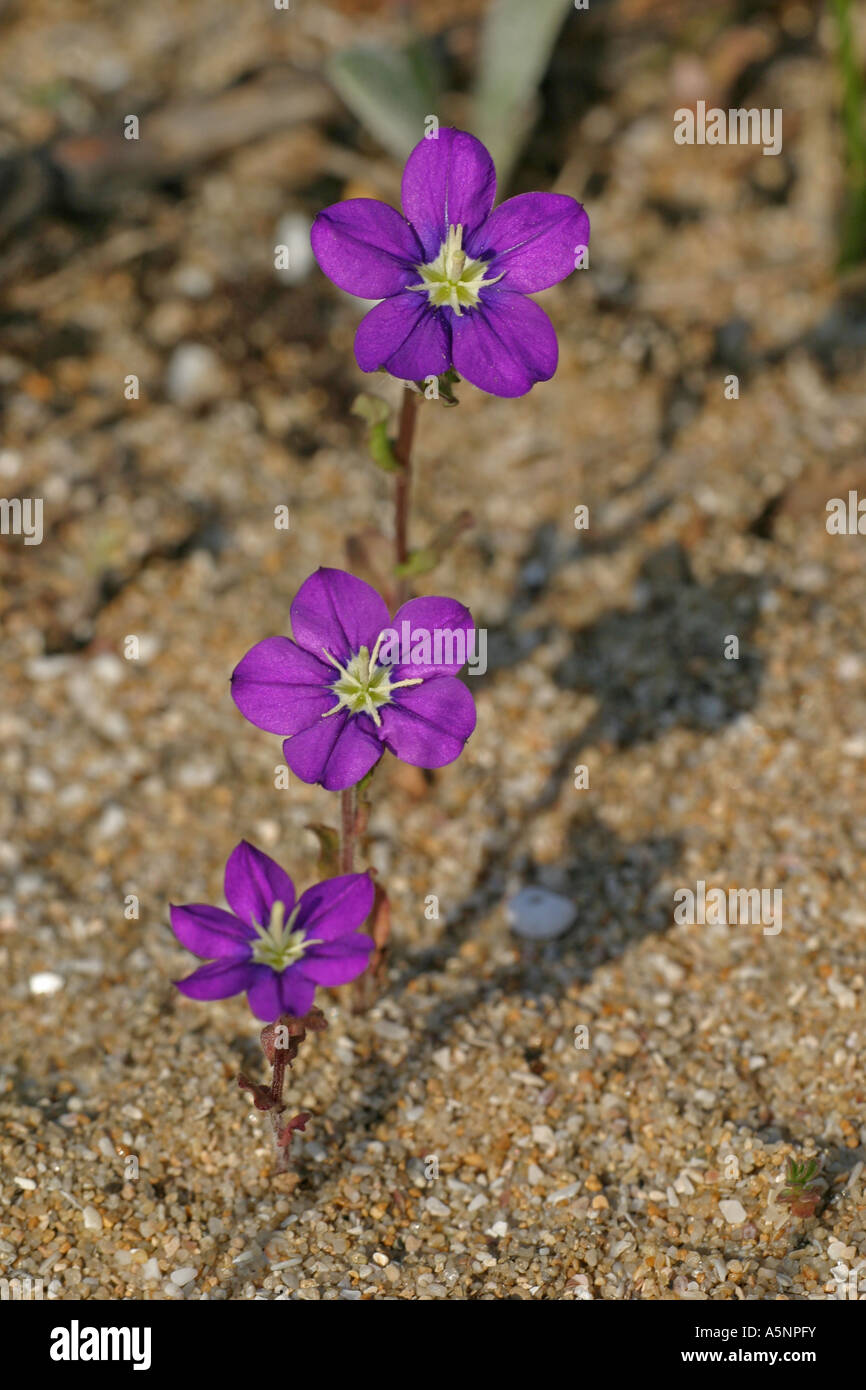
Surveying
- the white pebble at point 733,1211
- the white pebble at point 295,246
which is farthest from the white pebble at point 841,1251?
the white pebble at point 295,246

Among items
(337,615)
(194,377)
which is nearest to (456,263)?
(337,615)

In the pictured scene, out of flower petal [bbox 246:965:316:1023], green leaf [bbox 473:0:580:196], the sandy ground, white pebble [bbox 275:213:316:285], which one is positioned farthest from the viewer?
white pebble [bbox 275:213:316:285]

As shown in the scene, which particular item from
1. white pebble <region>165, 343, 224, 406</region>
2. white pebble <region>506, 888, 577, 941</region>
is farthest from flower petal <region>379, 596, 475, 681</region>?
white pebble <region>165, 343, 224, 406</region>

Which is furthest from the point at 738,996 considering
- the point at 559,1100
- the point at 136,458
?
the point at 136,458

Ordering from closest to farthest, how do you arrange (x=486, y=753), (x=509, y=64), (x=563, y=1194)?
(x=563, y=1194) → (x=486, y=753) → (x=509, y=64)

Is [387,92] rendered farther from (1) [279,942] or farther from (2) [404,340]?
(1) [279,942]

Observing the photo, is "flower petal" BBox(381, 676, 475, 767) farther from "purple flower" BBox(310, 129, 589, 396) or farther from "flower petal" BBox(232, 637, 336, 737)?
"purple flower" BBox(310, 129, 589, 396)
